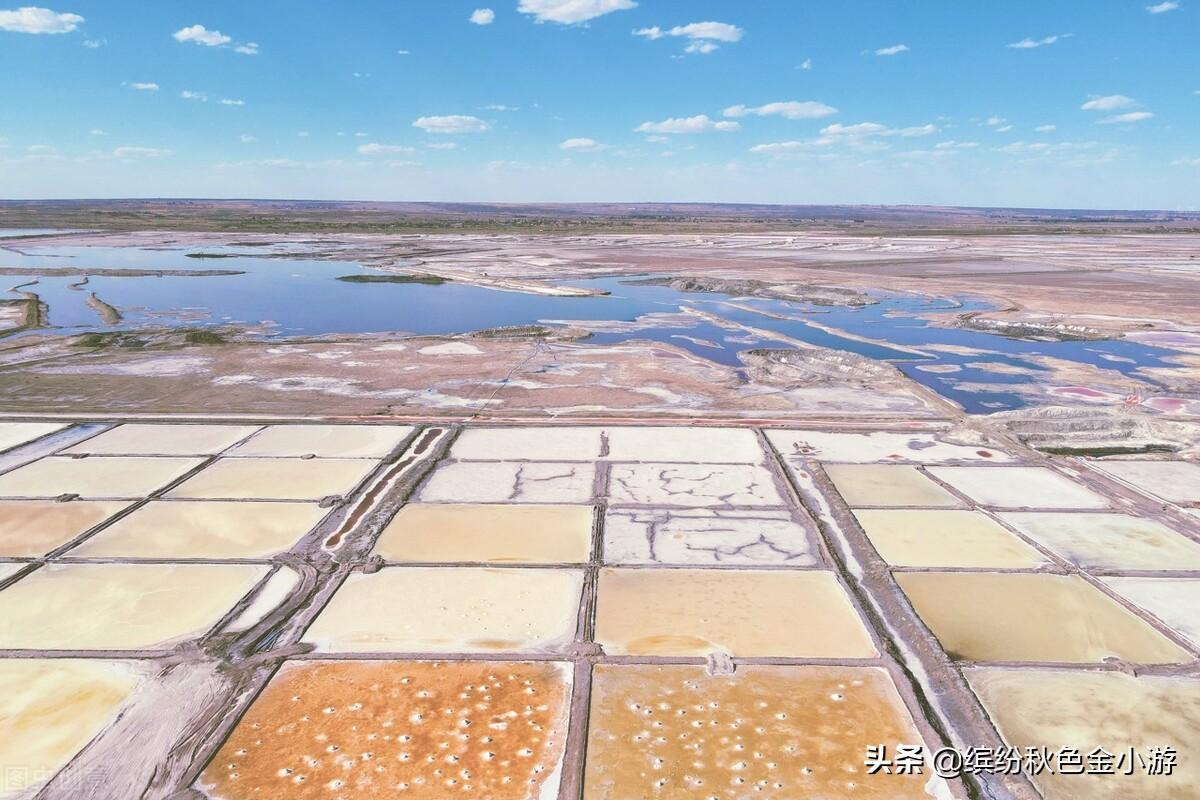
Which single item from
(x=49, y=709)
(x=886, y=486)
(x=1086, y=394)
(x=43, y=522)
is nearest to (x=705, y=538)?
(x=886, y=486)

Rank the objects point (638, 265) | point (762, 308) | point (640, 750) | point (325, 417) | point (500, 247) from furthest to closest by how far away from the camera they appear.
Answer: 1. point (500, 247)
2. point (638, 265)
3. point (762, 308)
4. point (325, 417)
5. point (640, 750)

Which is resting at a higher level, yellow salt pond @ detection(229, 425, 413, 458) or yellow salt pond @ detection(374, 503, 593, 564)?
yellow salt pond @ detection(229, 425, 413, 458)

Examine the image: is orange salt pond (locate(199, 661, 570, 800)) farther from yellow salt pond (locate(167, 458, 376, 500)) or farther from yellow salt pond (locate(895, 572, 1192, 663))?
yellow salt pond (locate(167, 458, 376, 500))

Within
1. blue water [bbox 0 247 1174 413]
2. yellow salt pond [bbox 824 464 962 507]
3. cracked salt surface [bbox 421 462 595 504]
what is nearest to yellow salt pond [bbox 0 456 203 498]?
cracked salt surface [bbox 421 462 595 504]

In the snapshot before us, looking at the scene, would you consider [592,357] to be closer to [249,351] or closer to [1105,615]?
[249,351]

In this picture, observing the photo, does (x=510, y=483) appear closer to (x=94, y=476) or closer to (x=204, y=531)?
(x=204, y=531)

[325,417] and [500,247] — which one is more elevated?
[500,247]

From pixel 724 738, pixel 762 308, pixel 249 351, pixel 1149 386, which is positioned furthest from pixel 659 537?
pixel 762 308
